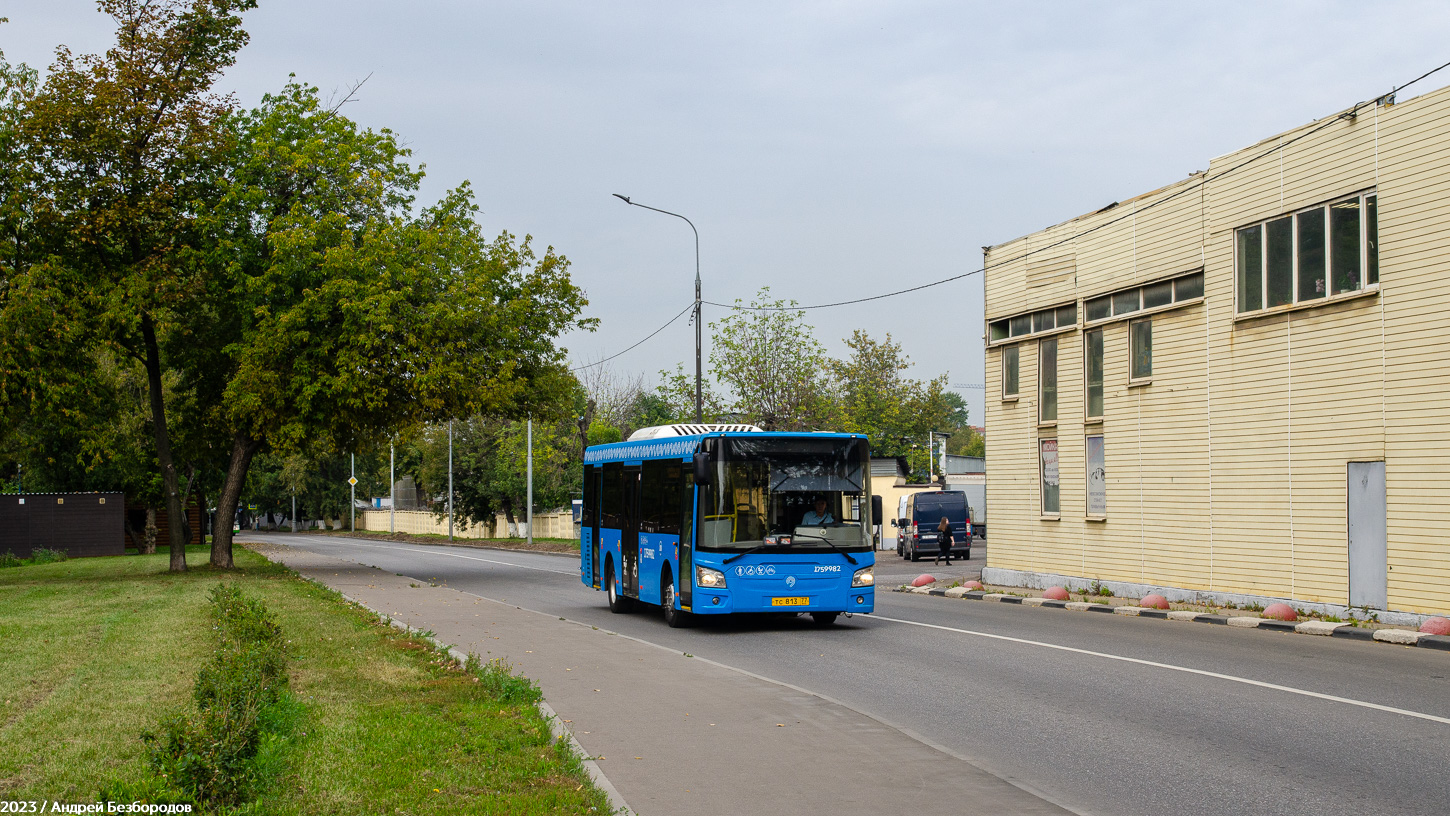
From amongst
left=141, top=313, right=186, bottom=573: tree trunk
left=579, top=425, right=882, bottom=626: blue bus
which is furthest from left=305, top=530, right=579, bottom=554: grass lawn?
left=579, top=425, right=882, bottom=626: blue bus

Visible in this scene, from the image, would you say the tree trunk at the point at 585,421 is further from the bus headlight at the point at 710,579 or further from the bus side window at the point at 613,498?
the bus headlight at the point at 710,579

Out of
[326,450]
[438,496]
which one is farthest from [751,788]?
[438,496]

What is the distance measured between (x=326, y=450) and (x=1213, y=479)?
25.5m

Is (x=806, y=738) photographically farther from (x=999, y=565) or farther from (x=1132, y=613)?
(x=999, y=565)

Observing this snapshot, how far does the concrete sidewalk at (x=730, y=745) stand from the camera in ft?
22.4

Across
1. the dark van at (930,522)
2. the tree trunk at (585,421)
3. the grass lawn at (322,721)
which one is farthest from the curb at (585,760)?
the tree trunk at (585,421)

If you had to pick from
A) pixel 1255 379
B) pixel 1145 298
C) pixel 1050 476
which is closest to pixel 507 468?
pixel 1050 476

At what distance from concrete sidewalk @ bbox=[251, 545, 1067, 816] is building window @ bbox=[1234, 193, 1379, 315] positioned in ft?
37.8

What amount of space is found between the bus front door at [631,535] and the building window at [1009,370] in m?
10.5

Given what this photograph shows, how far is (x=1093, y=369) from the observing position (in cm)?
2408

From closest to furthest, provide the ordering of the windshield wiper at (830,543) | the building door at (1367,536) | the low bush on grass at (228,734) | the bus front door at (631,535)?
1. the low bush on grass at (228,734)
2. the windshield wiper at (830,543)
3. the building door at (1367,536)
4. the bus front door at (631,535)

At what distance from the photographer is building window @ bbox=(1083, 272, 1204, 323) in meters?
21.2

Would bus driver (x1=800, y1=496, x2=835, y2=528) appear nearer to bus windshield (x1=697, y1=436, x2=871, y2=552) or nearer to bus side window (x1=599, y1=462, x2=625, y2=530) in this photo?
bus windshield (x1=697, y1=436, x2=871, y2=552)

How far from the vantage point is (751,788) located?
712 cm
